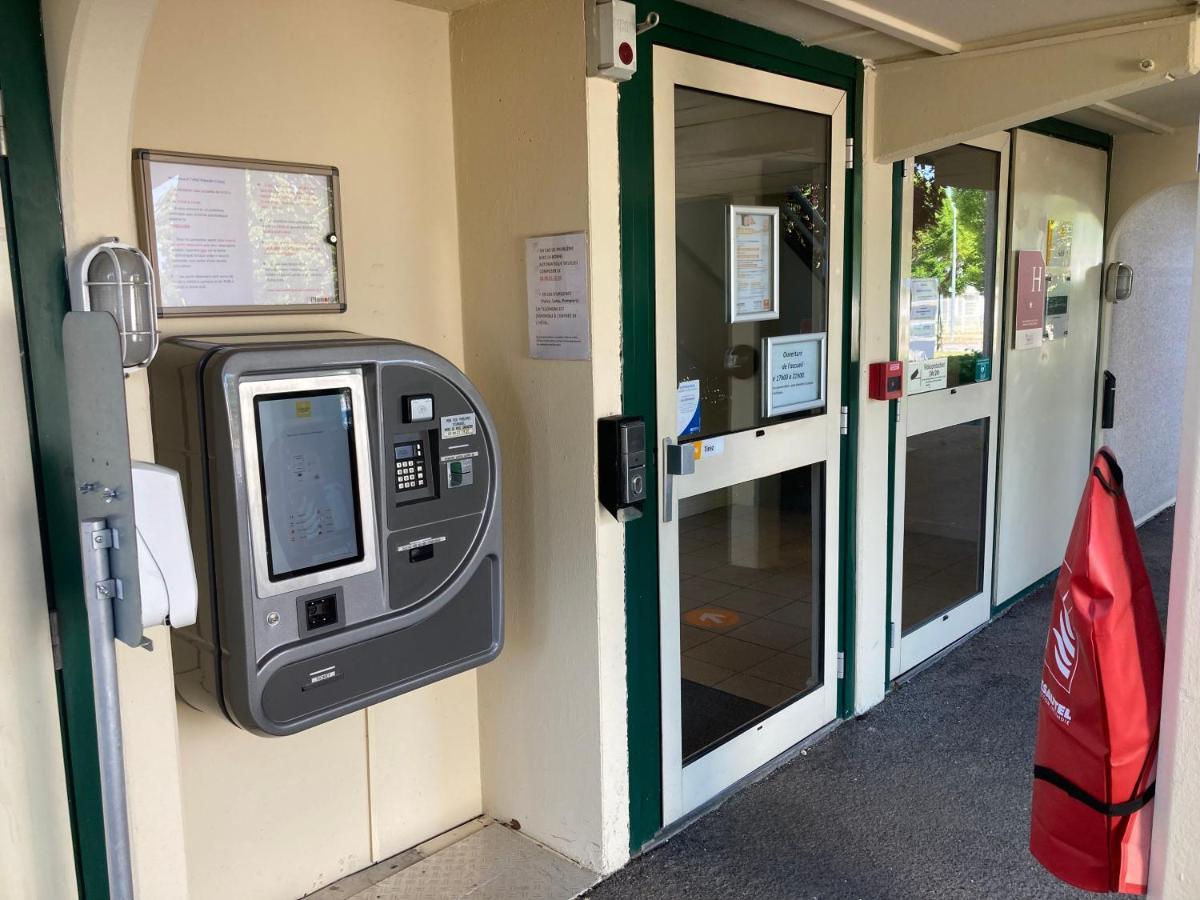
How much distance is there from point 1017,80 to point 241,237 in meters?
2.53

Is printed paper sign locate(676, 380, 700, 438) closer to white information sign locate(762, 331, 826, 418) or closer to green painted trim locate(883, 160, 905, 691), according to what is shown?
white information sign locate(762, 331, 826, 418)

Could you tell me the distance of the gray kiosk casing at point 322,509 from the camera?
2.18m

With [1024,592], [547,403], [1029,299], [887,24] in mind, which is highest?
[887,24]

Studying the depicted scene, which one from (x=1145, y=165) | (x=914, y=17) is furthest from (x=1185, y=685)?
(x=1145, y=165)

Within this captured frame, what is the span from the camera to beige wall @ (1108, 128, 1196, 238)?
541 centimetres

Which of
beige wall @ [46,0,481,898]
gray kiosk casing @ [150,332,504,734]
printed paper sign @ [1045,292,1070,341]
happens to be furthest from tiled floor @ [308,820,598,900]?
printed paper sign @ [1045,292,1070,341]

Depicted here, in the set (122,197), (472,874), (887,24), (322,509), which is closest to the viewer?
(122,197)

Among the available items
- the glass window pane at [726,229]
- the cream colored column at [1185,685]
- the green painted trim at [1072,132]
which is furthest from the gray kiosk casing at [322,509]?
the green painted trim at [1072,132]

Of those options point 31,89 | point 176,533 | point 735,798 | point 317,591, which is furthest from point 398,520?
point 735,798

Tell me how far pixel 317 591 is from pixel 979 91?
2.73m

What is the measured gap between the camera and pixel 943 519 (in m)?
4.77

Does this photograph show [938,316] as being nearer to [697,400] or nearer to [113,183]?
[697,400]

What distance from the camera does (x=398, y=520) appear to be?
7.95 feet

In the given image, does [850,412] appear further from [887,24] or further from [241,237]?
[241,237]
